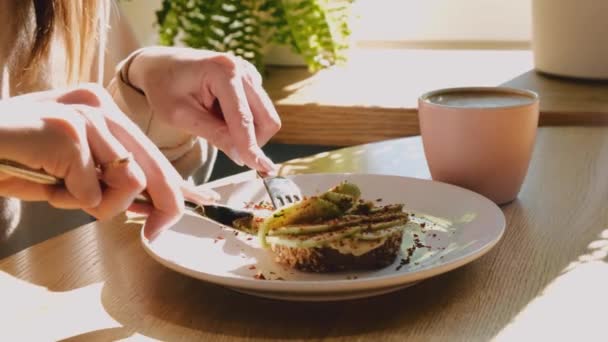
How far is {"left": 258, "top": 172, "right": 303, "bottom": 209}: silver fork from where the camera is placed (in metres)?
0.98

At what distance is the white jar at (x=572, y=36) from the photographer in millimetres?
1751

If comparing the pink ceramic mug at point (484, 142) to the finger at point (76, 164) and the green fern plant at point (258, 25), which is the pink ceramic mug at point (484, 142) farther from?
the green fern plant at point (258, 25)

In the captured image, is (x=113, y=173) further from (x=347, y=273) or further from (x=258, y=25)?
(x=258, y=25)

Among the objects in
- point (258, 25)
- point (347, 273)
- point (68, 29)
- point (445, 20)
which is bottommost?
point (445, 20)

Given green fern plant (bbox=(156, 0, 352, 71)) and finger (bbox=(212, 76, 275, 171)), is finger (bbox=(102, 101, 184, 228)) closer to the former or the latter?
finger (bbox=(212, 76, 275, 171))

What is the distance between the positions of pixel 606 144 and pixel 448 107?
345 millimetres

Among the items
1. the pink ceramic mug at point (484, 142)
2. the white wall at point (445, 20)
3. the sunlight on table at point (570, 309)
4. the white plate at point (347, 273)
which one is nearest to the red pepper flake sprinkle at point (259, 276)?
the white plate at point (347, 273)

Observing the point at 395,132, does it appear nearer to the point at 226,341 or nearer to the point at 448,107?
the point at 448,107

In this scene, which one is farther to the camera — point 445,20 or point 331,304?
point 445,20

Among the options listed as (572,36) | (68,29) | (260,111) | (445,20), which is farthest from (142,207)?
(445,20)

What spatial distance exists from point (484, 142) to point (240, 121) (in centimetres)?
27

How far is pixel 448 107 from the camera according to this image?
1042mm

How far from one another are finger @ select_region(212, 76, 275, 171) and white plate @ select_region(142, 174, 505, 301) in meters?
0.06

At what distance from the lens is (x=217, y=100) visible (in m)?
1.09
